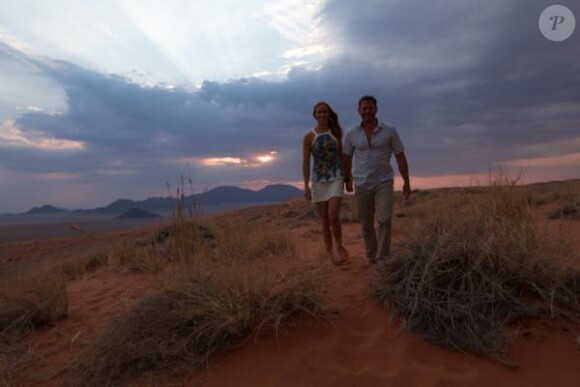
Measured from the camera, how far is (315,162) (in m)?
5.80

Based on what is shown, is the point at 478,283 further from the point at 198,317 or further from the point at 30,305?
the point at 30,305

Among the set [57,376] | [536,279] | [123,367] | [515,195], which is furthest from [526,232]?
[57,376]

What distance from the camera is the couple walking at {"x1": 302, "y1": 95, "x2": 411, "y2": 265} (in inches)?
209

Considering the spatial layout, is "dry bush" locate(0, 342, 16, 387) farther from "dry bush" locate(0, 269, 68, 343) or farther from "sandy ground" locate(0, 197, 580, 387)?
"dry bush" locate(0, 269, 68, 343)

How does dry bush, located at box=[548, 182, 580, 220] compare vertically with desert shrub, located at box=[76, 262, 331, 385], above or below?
above

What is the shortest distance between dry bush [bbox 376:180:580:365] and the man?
0.94 metres

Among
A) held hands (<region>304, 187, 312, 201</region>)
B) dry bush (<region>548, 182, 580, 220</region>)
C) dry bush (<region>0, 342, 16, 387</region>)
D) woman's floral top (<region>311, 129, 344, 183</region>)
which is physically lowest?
dry bush (<region>0, 342, 16, 387</region>)

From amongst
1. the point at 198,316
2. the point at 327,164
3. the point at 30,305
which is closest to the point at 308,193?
the point at 327,164

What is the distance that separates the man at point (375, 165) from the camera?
5.30 metres

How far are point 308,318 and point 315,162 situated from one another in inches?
94.0

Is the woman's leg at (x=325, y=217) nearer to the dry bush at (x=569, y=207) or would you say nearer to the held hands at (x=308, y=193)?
the held hands at (x=308, y=193)

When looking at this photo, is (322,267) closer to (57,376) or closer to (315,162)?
(315,162)

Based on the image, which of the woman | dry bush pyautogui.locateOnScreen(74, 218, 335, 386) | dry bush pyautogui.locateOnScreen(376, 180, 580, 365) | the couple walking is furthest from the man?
dry bush pyautogui.locateOnScreen(74, 218, 335, 386)

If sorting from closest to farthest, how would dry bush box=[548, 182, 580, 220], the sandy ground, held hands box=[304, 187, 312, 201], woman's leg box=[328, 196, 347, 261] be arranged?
the sandy ground
woman's leg box=[328, 196, 347, 261]
held hands box=[304, 187, 312, 201]
dry bush box=[548, 182, 580, 220]
